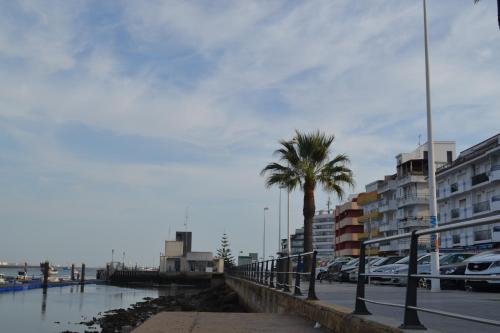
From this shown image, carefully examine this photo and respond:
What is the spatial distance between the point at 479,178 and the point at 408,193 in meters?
20.1

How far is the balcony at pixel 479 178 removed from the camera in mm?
52312

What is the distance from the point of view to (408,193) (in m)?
73.4

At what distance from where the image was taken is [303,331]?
8.66 m

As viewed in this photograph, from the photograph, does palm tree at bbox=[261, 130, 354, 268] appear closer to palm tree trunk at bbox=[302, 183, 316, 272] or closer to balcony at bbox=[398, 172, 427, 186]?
palm tree trunk at bbox=[302, 183, 316, 272]

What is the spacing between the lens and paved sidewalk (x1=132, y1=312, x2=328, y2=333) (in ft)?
28.0

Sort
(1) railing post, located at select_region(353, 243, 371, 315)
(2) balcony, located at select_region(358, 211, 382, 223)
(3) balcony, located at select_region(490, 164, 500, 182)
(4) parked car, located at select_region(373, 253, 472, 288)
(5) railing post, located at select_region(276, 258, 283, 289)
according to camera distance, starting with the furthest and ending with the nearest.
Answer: (2) balcony, located at select_region(358, 211, 382, 223), (3) balcony, located at select_region(490, 164, 500, 182), (4) parked car, located at select_region(373, 253, 472, 288), (5) railing post, located at select_region(276, 258, 283, 289), (1) railing post, located at select_region(353, 243, 371, 315)

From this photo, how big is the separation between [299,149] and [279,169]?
1514 mm

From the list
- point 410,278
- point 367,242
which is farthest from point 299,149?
point 410,278

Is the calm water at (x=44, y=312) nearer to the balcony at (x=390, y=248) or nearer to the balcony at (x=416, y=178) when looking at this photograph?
the balcony at (x=390, y=248)

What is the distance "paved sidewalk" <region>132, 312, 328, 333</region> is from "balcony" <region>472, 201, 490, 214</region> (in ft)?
153

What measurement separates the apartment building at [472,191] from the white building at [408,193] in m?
7.35

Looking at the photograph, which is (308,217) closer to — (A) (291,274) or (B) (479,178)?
(A) (291,274)

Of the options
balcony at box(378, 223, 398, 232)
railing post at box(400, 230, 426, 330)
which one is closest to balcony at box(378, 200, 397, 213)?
balcony at box(378, 223, 398, 232)

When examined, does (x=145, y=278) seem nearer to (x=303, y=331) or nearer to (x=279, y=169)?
(x=279, y=169)
